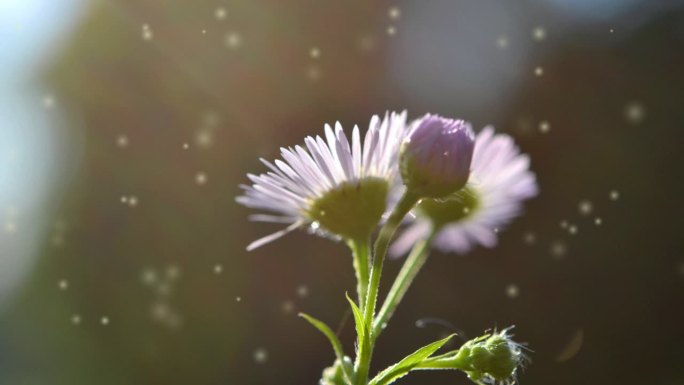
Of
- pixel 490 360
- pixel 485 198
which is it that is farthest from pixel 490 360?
pixel 485 198

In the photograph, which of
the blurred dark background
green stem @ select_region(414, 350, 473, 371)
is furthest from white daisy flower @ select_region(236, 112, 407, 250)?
the blurred dark background

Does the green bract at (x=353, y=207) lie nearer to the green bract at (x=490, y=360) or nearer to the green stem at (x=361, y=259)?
the green stem at (x=361, y=259)

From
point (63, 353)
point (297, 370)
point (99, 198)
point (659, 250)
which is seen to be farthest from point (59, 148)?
point (659, 250)

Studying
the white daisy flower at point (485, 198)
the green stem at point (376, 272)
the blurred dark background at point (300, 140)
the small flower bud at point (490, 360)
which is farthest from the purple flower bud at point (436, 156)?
the blurred dark background at point (300, 140)

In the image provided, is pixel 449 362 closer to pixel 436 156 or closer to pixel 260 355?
pixel 436 156

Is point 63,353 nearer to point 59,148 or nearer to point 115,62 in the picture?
point 59,148

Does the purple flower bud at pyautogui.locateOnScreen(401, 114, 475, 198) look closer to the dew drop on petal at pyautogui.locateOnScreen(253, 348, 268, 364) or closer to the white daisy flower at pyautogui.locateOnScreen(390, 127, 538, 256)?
the white daisy flower at pyautogui.locateOnScreen(390, 127, 538, 256)
